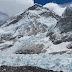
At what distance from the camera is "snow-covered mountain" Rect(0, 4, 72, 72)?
30.9 meters

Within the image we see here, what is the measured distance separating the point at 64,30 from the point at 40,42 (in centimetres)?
1046

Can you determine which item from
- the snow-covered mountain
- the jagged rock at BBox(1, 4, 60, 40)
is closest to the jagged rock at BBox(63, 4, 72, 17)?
the snow-covered mountain

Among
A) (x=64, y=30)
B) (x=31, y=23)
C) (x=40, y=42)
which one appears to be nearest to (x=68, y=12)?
(x=64, y=30)

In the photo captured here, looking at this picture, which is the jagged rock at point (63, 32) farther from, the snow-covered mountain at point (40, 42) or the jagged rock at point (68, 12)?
the jagged rock at point (68, 12)

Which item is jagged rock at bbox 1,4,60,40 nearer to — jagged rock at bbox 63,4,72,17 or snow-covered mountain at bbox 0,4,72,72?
snow-covered mountain at bbox 0,4,72,72

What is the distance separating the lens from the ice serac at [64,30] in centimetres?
6193

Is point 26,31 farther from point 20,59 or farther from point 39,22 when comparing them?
point 20,59

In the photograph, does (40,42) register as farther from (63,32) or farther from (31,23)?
(31,23)

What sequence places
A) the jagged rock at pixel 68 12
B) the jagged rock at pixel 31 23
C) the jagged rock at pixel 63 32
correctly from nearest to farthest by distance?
the jagged rock at pixel 63 32 < the jagged rock at pixel 68 12 < the jagged rock at pixel 31 23

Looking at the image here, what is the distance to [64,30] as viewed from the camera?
6694 cm

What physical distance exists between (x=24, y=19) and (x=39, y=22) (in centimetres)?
1461

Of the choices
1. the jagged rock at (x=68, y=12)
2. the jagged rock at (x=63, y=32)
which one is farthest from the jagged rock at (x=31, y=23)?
the jagged rock at (x=68, y=12)

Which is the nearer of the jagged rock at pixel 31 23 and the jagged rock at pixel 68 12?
the jagged rock at pixel 68 12

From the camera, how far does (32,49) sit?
5853 cm
